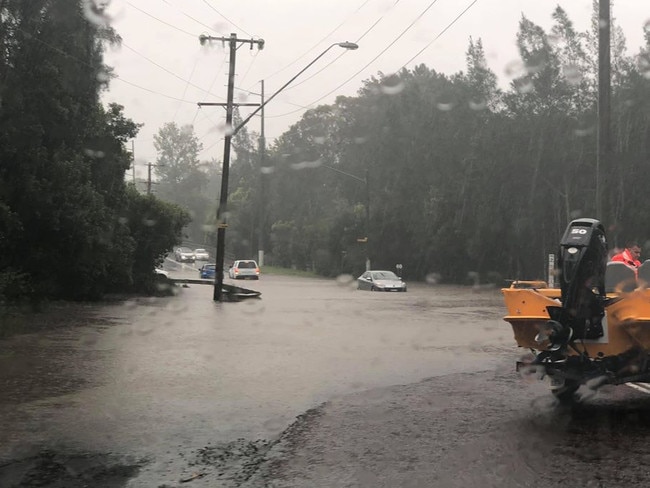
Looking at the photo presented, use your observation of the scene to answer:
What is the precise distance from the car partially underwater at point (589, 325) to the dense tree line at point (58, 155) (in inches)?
573

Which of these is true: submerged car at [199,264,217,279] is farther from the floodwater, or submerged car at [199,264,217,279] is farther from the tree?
the tree

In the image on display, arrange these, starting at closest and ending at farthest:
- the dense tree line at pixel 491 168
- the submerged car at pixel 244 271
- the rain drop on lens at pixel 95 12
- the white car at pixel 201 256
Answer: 1. the rain drop on lens at pixel 95 12
2. the dense tree line at pixel 491 168
3. the submerged car at pixel 244 271
4. the white car at pixel 201 256

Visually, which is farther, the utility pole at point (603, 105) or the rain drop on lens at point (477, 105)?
the rain drop on lens at point (477, 105)

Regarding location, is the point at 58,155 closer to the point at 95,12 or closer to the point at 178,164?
the point at 95,12

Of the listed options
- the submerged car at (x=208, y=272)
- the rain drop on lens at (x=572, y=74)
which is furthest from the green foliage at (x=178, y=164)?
the rain drop on lens at (x=572, y=74)

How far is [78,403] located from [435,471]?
4.45 meters

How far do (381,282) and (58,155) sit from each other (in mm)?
21853

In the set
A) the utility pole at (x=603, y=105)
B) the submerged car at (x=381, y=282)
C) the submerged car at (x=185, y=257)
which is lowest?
the submerged car at (x=381, y=282)

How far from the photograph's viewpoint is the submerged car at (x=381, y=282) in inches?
1559

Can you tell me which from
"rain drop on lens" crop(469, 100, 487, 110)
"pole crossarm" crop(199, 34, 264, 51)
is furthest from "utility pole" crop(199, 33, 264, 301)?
"rain drop on lens" crop(469, 100, 487, 110)

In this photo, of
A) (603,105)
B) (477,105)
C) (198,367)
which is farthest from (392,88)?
(198,367)

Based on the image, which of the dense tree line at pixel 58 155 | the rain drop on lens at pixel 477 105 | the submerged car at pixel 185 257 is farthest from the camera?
the submerged car at pixel 185 257

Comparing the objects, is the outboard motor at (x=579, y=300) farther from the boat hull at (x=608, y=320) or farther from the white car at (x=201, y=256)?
the white car at (x=201, y=256)

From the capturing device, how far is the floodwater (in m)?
7.03
